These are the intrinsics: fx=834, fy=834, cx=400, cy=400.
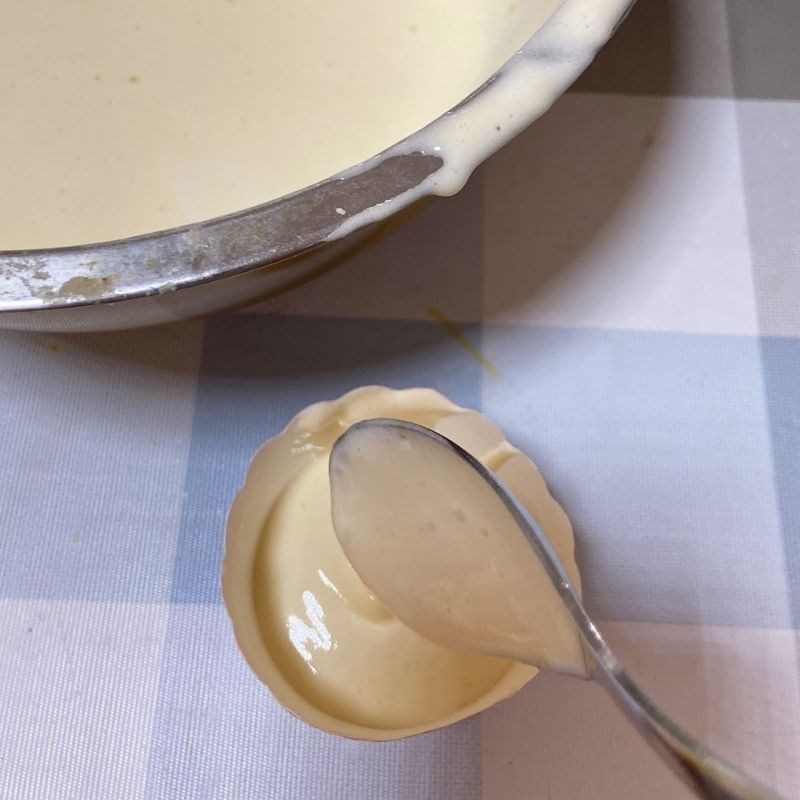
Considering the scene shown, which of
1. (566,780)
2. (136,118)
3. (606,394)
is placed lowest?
(566,780)

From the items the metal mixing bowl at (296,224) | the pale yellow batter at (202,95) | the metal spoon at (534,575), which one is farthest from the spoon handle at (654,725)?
the pale yellow batter at (202,95)

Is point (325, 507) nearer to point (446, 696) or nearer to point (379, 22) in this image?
point (446, 696)

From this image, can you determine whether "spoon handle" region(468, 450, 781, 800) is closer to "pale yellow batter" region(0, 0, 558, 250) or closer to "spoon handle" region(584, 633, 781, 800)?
"spoon handle" region(584, 633, 781, 800)

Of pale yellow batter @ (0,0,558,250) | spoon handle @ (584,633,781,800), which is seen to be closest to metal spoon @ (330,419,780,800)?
spoon handle @ (584,633,781,800)

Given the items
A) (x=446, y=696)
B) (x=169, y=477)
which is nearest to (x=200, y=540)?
(x=169, y=477)

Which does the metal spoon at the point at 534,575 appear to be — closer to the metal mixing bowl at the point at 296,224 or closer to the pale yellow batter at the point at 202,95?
the metal mixing bowl at the point at 296,224

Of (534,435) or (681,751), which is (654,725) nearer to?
(681,751)

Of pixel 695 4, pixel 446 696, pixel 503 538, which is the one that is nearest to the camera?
pixel 503 538
